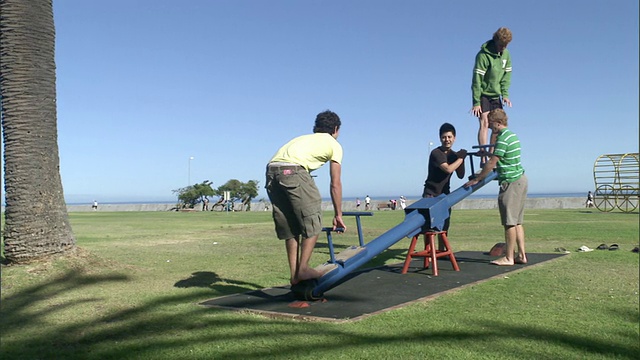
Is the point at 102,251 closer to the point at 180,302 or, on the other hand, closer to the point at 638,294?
the point at 180,302

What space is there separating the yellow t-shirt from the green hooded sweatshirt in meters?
4.74

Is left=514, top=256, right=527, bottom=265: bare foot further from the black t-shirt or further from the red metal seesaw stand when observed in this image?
the black t-shirt

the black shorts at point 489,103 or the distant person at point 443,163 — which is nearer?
the distant person at point 443,163

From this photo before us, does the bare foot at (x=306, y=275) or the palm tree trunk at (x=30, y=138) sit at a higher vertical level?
→ the palm tree trunk at (x=30, y=138)

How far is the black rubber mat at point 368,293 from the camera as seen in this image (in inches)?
213

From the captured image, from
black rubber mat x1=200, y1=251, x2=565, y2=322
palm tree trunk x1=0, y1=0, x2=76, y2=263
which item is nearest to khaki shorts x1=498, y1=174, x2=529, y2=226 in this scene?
black rubber mat x1=200, y1=251, x2=565, y2=322

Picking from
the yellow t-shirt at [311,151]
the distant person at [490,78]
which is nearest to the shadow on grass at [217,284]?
the yellow t-shirt at [311,151]

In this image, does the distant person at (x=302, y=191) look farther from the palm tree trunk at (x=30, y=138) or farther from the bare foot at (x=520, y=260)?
the palm tree trunk at (x=30, y=138)

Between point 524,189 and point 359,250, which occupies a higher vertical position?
point 524,189

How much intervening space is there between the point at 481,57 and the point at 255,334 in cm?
692

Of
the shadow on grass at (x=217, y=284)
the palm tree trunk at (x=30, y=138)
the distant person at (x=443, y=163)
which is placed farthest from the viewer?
the distant person at (x=443, y=163)

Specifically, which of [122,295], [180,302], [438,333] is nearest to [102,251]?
[122,295]

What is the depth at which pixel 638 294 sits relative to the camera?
5.93 m

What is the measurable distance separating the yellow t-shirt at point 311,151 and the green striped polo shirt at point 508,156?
3.27 m
